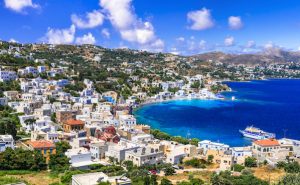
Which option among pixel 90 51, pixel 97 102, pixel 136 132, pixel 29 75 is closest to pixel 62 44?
pixel 90 51

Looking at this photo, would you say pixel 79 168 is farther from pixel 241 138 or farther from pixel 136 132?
pixel 241 138

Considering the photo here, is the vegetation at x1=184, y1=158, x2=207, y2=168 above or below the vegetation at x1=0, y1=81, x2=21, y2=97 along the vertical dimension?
below

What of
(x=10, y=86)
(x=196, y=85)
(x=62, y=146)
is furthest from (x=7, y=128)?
(x=196, y=85)

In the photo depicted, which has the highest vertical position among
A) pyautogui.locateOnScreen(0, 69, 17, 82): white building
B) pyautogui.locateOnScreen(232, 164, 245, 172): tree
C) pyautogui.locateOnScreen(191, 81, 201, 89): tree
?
pyautogui.locateOnScreen(0, 69, 17, 82): white building

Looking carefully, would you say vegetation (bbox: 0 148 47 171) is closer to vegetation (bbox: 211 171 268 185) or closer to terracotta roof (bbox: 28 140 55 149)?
terracotta roof (bbox: 28 140 55 149)

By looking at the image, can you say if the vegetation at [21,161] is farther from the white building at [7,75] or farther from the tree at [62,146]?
the white building at [7,75]

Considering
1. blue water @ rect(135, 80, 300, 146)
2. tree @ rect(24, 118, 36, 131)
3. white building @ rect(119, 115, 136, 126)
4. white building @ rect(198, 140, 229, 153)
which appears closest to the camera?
white building @ rect(198, 140, 229, 153)

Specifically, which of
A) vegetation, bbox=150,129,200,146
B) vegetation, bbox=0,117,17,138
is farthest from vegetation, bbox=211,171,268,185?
vegetation, bbox=0,117,17,138

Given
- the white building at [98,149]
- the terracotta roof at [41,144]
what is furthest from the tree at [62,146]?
the white building at [98,149]

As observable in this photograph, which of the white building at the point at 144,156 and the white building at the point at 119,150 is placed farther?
the white building at the point at 119,150
